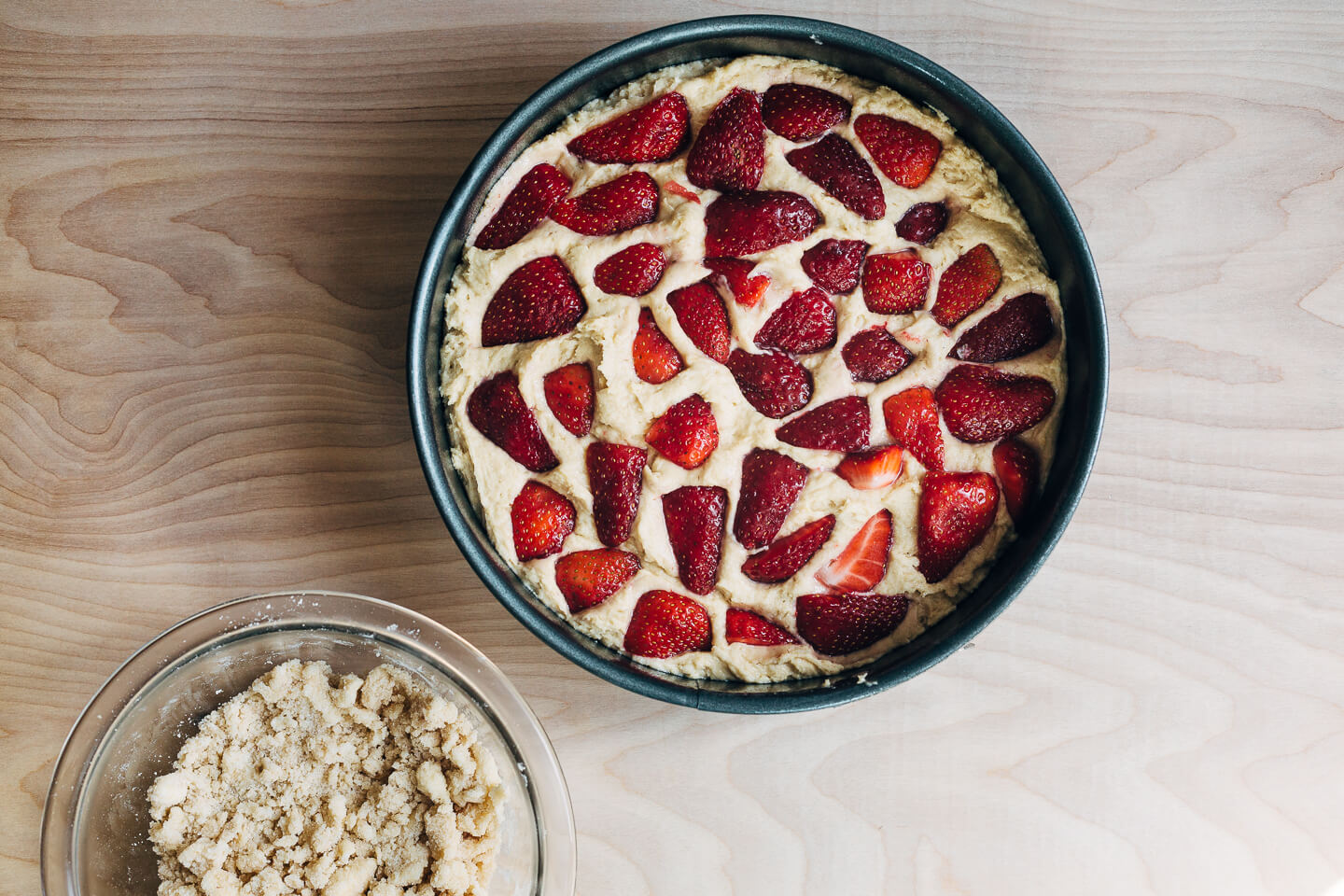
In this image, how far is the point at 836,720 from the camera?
190 cm

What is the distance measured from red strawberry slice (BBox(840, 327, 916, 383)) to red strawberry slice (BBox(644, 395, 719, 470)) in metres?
0.27

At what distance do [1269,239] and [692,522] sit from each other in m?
1.28

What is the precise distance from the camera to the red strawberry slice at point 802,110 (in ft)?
5.50

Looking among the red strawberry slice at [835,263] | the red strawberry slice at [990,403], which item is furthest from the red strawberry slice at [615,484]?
the red strawberry slice at [990,403]

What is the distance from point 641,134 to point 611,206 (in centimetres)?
14

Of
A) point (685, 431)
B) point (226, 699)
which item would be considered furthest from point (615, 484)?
point (226, 699)

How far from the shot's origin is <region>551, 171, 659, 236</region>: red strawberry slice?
1.65 m

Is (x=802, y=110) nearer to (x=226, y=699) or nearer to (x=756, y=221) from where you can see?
(x=756, y=221)

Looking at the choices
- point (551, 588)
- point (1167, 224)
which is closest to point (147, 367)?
point (551, 588)

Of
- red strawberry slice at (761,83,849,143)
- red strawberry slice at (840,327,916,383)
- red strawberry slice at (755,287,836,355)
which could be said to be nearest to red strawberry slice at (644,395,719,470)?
red strawberry slice at (755,287,836,355)

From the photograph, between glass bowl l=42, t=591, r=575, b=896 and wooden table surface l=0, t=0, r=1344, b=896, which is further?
wooden table surface l=0, t=0, r=1344, b=896

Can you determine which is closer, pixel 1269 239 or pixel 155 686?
pixel 155 686

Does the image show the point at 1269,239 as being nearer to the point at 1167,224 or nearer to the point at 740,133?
the point at 1167,224

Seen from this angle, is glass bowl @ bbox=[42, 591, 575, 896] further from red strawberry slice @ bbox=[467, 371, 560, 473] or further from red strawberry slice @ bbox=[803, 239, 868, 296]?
red strawberry slice @ bbox=[803, 239, 868, 296]
